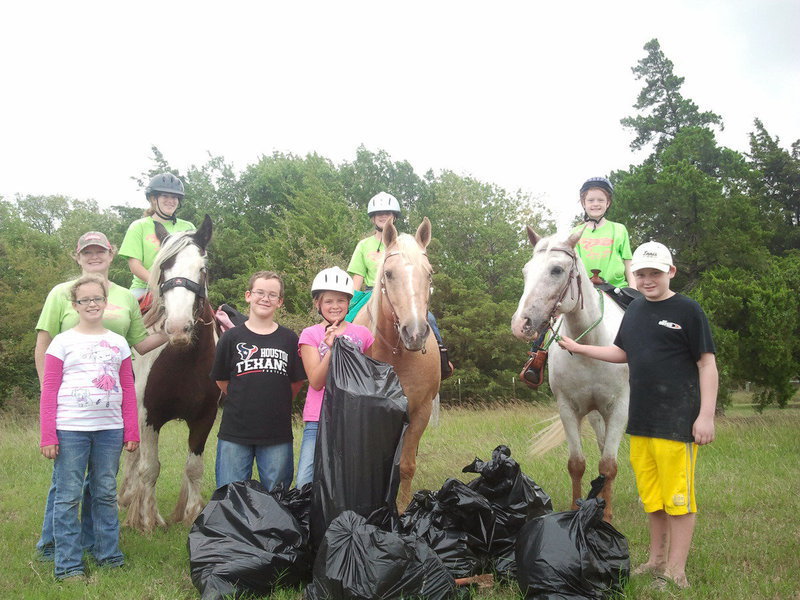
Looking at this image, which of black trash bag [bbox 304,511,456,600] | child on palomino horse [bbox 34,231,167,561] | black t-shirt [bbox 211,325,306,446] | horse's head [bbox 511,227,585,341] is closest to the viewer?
black trash bag [bbox 304,511,456,600]

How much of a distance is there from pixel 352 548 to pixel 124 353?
2.02 metres

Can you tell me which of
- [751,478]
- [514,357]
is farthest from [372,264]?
A: [514,357]

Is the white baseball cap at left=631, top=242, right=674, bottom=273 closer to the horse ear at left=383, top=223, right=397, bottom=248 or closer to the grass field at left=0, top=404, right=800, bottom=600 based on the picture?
the horse ear at left=383, top=223, right=397, bottom=248

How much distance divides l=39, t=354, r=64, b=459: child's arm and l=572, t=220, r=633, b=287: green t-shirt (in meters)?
4.07

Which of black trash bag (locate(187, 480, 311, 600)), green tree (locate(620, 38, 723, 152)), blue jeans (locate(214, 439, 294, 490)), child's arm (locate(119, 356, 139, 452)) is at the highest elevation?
green tree (locate(620, 38, 723, 152))

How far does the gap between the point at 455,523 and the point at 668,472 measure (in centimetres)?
120

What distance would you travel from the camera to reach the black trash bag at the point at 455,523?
3.30 m

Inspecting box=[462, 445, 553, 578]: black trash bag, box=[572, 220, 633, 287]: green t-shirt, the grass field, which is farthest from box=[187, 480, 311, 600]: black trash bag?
box=[572, 220, 633, 287]: green t-shirt

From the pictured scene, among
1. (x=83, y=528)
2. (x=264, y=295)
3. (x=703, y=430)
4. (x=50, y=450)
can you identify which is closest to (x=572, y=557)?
(x=703, y=430)

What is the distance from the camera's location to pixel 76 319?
3.93 m

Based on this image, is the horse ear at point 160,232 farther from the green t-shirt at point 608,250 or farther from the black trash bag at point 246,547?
the green t-shirt at point 608,250

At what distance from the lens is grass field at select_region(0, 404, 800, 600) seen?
10.8 ft

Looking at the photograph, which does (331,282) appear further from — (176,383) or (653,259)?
(653,259)

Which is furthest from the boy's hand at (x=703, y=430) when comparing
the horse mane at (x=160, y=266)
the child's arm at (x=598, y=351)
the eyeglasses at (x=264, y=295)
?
the horse mane at (x=160, y=266)
